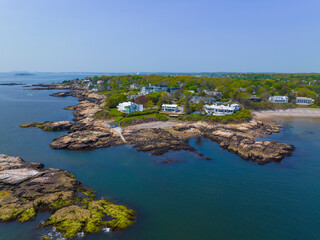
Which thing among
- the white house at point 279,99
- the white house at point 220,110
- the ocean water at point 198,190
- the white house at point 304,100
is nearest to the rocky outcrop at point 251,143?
the ocean water at point 198,190

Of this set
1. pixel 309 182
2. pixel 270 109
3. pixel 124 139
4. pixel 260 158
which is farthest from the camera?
pixel 270 109

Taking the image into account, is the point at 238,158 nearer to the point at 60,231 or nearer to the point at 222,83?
the point at 60,231

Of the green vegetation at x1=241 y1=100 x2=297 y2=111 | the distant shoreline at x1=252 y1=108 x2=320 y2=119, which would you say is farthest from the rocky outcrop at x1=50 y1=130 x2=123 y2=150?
the green vegetation at x1=241 y1=100 x2=297 y2=111

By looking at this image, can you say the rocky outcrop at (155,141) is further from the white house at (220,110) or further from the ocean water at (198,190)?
the white house at (220,110)

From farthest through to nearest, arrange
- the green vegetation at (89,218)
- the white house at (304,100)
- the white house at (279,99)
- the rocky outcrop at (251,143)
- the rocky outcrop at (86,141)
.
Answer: the white house at (304,100), the white house at (279,99), the rocky outcrop at (86,141), the rocky outcrop at (251,143), the green vegetation at (89,218)

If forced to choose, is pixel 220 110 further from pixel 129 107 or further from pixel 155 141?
pixel 155 141

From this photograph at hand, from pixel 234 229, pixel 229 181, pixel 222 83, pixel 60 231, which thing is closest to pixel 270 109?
pixel 222 83
